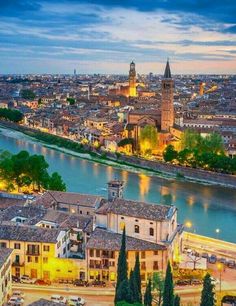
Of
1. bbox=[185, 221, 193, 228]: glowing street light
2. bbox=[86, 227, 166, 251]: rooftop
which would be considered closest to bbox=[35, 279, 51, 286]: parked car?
bbox=[86, 227, 166, 251]: rooftop

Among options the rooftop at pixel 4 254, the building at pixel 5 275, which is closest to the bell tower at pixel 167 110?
the rooftop at pixel 4 254

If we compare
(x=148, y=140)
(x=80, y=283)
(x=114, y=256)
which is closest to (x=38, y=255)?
(x=80, y=283)

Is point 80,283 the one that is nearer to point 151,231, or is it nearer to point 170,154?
point 151,231

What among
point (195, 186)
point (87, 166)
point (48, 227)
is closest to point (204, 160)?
point (195, 186)

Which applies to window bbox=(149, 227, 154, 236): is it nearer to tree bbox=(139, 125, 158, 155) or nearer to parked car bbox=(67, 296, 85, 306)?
parked car bbox=(67, 296, 85, 306)

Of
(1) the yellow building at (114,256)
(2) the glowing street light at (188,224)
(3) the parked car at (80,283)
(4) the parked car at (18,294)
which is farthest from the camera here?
(2) the glowing street light at (188,224)

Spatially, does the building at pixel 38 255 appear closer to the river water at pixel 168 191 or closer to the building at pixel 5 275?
the building at pixel 5 275

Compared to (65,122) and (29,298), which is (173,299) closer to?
(29,298)
